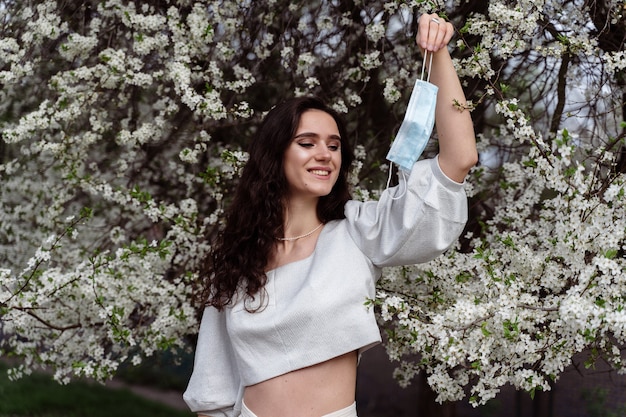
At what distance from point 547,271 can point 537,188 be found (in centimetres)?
57

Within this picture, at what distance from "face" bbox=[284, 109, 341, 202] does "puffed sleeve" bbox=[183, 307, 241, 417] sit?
1.58 ft

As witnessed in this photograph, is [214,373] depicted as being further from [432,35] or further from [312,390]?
[432,35]

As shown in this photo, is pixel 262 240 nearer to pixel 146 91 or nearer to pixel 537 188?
pixel 537 188

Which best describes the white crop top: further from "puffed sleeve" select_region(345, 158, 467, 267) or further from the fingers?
the fingers

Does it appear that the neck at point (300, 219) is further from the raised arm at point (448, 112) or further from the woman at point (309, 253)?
the raised arm at point (448, 112)

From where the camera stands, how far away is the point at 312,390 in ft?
5.96

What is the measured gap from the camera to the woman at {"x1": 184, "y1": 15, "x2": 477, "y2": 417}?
5.64 feet

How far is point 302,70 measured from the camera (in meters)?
3.05

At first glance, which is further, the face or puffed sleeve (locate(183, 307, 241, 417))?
puffed sleeve (locate(183, 307, 241, 417))

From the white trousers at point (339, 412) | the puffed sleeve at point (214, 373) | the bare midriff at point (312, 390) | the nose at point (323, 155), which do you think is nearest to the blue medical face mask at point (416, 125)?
the nose at point (323, 155)

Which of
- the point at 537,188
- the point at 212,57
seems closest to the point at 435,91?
the point at 537,188

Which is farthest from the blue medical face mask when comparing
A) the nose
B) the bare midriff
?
the bare midriff

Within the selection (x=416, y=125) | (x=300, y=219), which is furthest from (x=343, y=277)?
(x=416, y=125)

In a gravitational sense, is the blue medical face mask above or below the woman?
above
